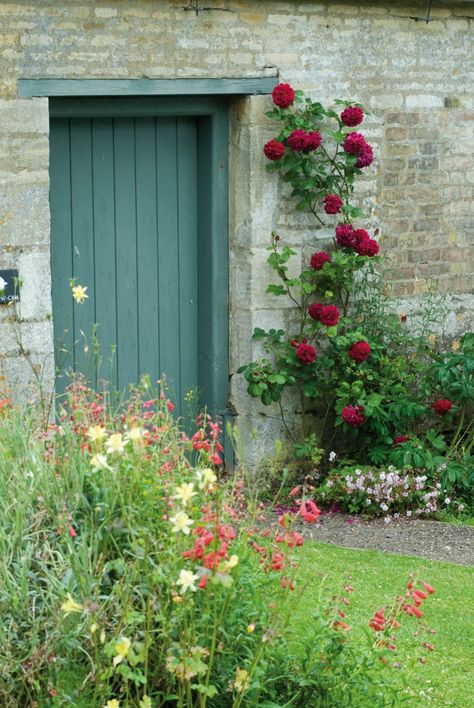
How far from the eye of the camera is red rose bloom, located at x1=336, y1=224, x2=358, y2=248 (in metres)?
Result: 7.88

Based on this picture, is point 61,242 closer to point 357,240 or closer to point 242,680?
point 357,240

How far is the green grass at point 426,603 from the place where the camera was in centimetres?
501

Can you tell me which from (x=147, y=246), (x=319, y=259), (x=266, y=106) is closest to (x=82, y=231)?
(x=147, y=246)

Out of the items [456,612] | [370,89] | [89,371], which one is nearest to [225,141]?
[370,89]

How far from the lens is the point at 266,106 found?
7.66 meters

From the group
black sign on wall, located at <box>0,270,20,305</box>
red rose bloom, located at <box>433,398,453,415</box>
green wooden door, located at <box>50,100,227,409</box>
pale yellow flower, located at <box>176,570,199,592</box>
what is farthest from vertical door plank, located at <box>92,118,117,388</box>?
pale yellow flower, located at <box>176,570,199,592</box>

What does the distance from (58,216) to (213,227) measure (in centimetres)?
101

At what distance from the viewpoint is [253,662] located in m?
3.91

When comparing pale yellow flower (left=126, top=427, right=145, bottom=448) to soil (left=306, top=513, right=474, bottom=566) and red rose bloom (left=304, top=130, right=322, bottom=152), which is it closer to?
soil (left=306, top=513, right=474, bottom=566)

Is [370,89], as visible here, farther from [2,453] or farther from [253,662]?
[253,662]

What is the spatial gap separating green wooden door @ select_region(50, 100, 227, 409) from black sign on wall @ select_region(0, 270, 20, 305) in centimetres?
49

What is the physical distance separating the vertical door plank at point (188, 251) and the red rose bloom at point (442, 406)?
160cm

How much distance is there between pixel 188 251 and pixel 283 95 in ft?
3.75

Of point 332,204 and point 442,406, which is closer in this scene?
point 332,204
